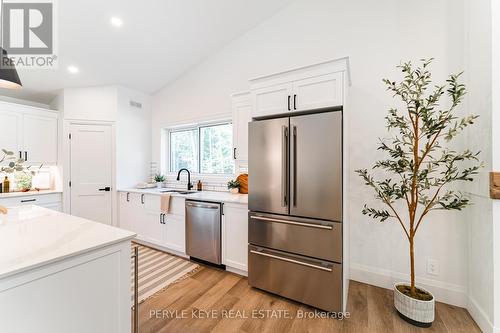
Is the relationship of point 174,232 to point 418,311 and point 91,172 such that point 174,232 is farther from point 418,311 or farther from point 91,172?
point 418,311

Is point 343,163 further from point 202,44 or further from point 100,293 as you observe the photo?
point 202,44

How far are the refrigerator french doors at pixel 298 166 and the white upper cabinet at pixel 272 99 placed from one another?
13 cm

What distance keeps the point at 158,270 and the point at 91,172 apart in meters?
2.50

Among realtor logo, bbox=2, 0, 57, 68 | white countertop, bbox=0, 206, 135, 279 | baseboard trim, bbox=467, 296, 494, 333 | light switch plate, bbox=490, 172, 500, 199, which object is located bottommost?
baseboard trim, bbox=467, 296, 494, 333

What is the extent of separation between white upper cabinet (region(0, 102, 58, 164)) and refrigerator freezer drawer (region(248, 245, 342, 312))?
417 cm

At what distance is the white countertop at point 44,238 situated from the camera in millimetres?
963

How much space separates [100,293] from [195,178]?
2955 mm

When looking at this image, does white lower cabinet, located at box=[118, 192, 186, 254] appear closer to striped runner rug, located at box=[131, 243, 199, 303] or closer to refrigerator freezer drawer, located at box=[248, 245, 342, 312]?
striped runner rug, located at box=[131, 243, 199, 303]

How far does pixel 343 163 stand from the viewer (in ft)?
6.17

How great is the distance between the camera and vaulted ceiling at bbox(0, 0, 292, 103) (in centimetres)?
275

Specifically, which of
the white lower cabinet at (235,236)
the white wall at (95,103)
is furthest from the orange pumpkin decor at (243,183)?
the white wall at (95,103)

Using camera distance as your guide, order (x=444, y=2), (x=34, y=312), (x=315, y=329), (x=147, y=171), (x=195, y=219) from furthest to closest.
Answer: (x=147, y=171) < (x=195, y=219) < (x=444, y=2) < (x=315, y=329) < (x=34, y=312)

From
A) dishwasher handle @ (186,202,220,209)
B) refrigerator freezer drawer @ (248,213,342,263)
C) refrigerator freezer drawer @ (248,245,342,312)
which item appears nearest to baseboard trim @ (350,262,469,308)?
refrigerator freezer drawer @ (248,245,342,312)

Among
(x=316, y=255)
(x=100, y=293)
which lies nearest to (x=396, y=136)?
(x=316, y=255)
